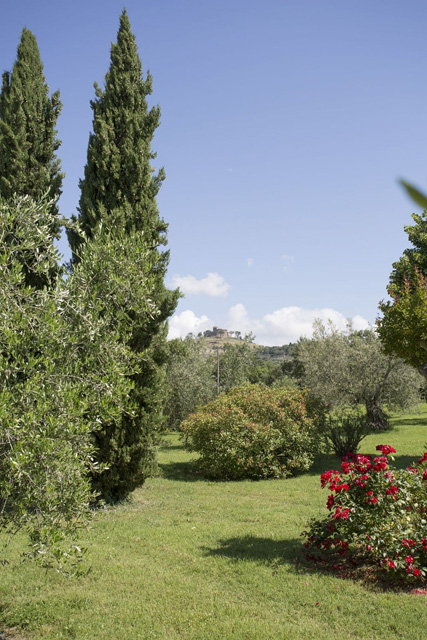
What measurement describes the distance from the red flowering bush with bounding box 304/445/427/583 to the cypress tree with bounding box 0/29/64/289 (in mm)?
8922

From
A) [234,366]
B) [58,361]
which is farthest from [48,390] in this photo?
[234,366]

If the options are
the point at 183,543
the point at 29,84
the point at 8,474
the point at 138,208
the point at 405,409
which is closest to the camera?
the point at 8,474

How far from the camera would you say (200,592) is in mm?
6543

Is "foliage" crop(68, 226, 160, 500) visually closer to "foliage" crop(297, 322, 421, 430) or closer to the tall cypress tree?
the tall cypress tree

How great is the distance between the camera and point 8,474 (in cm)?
438

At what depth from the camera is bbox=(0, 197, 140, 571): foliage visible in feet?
14.6

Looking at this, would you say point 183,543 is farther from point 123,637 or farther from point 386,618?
point 386,618

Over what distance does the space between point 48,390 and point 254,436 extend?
12.1 m

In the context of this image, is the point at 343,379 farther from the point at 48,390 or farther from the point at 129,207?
the point at 48,390

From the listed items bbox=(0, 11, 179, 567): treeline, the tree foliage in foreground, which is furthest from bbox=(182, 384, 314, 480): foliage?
bbox=(0, 11, 179, 567): treeline

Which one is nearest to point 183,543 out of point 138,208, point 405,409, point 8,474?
point 8,474

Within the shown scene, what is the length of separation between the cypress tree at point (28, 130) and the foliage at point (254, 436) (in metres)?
8.45

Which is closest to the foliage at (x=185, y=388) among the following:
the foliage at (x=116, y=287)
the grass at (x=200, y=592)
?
the grass at (x=200, y=592)

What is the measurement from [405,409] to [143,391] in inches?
688
